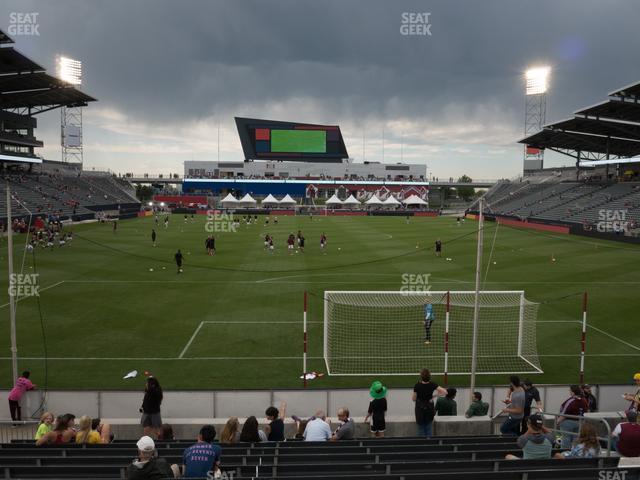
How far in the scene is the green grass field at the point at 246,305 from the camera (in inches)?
579

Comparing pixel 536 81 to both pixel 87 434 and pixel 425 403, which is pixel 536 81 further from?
pixel 87 434

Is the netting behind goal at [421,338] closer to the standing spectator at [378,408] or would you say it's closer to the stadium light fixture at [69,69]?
the standing spectator at [378,408]

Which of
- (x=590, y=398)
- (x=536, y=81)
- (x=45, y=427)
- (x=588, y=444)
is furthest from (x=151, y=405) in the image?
(x=536, y=81)

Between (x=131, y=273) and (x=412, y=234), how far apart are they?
33166mm

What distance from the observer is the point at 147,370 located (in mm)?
14633

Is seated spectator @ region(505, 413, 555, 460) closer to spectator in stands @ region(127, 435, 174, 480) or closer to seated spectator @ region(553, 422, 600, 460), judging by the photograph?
seated spectator @ region(553, 422, 600, 460)

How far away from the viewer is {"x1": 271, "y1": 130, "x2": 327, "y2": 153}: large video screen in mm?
124438

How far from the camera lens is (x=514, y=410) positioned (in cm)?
916

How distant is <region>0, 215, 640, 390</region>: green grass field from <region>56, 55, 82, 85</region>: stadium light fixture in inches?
1640

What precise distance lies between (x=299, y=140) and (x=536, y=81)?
2313 inches

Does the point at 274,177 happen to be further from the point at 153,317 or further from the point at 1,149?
the point at 153,317

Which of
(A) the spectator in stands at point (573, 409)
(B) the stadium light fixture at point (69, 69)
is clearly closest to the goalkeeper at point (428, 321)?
(A) the spectator in stands at point (573, 409)

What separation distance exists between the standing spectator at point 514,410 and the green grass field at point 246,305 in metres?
4.69

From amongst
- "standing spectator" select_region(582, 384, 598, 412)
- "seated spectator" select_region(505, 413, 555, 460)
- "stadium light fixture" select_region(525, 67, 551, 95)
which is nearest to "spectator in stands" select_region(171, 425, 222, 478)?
"seated spectator" select_region(505, 413, 555, 460)
